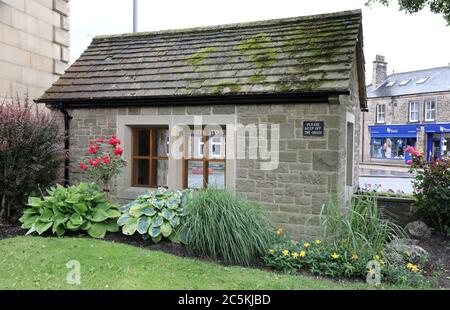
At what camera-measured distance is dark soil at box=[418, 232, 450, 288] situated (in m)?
5.43

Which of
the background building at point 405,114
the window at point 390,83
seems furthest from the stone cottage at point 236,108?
the window at point 390,83

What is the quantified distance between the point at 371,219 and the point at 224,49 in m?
5.12

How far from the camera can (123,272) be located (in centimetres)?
500

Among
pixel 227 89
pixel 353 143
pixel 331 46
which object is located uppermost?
pixel 331 46

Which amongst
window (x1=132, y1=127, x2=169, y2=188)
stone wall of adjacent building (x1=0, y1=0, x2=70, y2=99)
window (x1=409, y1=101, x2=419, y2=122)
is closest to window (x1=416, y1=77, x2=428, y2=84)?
window (x1=409, y1=101, x2=419, y2=122)

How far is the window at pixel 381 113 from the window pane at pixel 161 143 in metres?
32.2

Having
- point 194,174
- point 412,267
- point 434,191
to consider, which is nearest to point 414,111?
point 434,191

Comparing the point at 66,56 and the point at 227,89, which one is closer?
the point at 227,89

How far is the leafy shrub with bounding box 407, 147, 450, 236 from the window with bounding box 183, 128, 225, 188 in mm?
3946

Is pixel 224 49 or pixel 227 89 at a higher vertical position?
pixel 224 49

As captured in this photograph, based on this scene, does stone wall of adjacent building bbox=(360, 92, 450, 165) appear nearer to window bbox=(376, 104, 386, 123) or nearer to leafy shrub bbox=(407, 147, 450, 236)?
window bbox=(376, 104, 386, 123)

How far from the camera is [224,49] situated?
29.7ft
